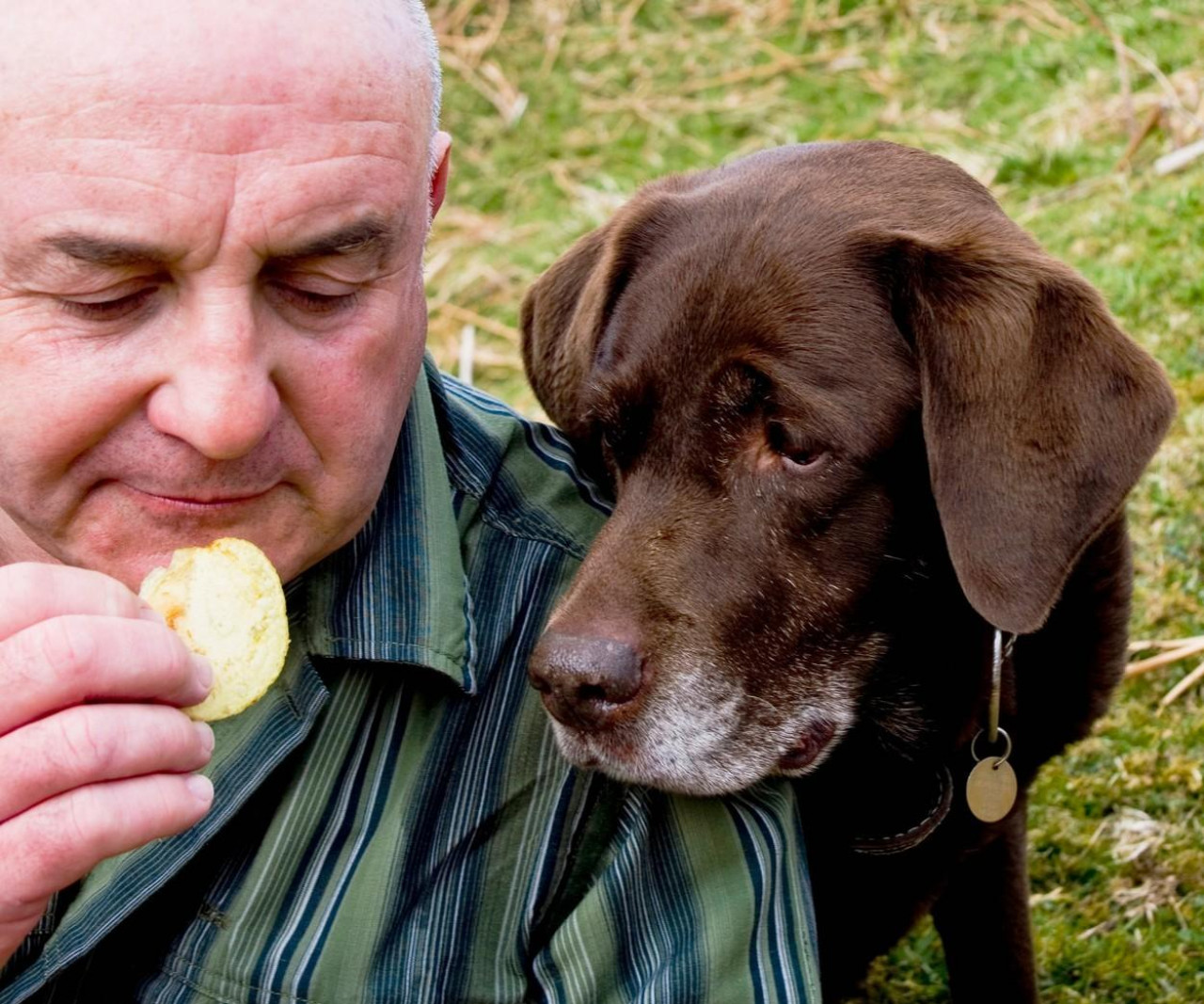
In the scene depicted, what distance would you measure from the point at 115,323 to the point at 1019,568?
1.38 m

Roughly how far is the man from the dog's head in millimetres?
196

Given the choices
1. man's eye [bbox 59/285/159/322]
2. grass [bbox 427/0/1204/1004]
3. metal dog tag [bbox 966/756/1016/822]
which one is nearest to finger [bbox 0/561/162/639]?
man's eye [bbox 59/285/159/322]

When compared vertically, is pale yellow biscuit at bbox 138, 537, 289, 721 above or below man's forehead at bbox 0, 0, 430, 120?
below

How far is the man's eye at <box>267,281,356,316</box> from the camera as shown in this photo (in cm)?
217

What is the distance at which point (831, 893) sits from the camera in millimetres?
2922

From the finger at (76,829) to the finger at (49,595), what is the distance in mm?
181

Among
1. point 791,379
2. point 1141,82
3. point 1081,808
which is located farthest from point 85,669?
point 1141,82

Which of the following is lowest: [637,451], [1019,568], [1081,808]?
[1081,808]

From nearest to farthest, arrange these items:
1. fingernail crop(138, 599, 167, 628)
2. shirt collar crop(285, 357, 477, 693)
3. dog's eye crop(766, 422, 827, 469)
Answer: fingernail crop(138, 599, 167, 628), shirt collar crop(285, 357, 477, 693), dog's eye crop(766, 422, 827, 469)

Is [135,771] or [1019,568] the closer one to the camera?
[135,771]

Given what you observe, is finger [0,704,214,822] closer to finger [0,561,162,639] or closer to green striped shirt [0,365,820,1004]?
finger [0,561,162,639]

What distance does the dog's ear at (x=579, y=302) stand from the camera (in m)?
3.05

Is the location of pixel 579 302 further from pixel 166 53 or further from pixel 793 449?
pixel 166 53

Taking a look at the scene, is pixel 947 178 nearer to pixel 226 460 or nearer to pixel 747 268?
pixel 747 268
